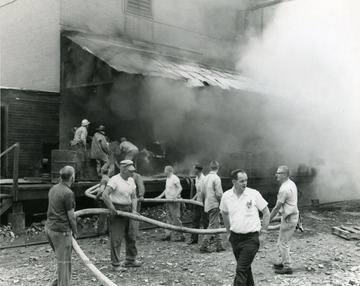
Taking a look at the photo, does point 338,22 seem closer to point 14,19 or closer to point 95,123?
point 95,123

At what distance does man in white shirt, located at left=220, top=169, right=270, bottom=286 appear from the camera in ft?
16.0

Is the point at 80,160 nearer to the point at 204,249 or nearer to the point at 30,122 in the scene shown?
the point at 30,122

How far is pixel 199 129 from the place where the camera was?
16172mm

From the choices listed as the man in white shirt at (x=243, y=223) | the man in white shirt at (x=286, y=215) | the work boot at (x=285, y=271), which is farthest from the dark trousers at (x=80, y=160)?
the man in white shirt at (x=243, y=223)

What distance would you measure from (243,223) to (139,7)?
40.9 feet

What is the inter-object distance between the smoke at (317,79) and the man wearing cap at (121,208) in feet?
38.4

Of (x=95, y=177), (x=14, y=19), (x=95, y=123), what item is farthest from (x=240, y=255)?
(x=14, y=19)

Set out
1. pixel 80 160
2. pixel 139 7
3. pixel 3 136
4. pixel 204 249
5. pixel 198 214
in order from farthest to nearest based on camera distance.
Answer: pixel 139 7 → pixel 3 136 → pixel 80 160 → pixel 198 214 → pixel 204 249

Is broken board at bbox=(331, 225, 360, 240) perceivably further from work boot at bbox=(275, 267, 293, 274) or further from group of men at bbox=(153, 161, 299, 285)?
work boot at bbox=(275, 267, 293, 274)

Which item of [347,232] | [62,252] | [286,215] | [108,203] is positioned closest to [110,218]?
[108,203]

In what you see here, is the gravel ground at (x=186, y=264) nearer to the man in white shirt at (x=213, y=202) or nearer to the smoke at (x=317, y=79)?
the man in white shirt at (x=213, y=202)

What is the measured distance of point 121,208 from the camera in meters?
6.81

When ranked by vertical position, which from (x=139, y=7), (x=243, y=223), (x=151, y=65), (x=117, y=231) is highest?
(x=139, y=7)

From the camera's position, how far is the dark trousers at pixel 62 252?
509cm
